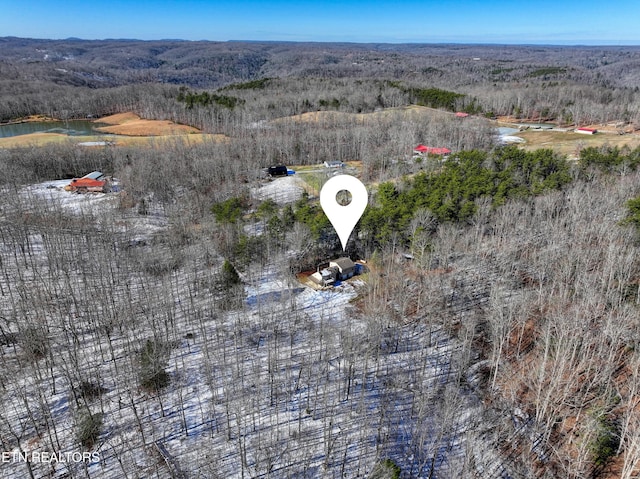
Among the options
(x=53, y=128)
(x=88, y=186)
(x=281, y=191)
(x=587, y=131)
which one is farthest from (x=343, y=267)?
(x=53, y=128)

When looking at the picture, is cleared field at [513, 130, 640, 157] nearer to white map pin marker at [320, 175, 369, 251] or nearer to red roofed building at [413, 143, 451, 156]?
red roofed building at [413, 143, 451, 156]

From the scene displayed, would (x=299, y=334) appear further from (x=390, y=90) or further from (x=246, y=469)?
(x=390, y=90)

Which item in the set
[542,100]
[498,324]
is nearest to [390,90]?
[542,100]

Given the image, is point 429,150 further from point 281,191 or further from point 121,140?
point 121,140

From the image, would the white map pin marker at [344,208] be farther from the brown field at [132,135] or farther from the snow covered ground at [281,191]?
the brown field at [132,135]

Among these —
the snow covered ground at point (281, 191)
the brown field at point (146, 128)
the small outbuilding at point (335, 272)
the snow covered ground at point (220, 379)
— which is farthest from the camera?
the brown field at point (146, 128)

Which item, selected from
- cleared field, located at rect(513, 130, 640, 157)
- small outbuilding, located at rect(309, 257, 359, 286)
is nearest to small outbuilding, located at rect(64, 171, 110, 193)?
small outbuilding, located at rect(309, 257, 359, 286)

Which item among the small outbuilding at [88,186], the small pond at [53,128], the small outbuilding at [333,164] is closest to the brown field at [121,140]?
the small outbuilding at [88,186]
